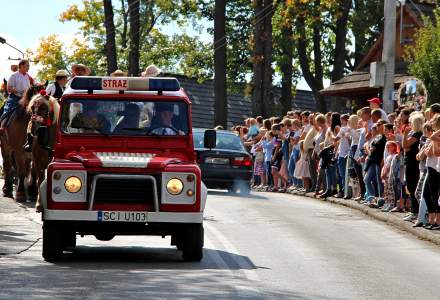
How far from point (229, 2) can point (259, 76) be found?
947 inches

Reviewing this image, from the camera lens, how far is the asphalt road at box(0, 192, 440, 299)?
42.0ft

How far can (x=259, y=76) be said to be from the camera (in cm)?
5066

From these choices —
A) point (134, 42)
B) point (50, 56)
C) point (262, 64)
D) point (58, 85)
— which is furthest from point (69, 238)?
point (50, 56)

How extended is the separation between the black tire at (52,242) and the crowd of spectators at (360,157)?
23.3 feet

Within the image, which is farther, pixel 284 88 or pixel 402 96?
pixel 284 88

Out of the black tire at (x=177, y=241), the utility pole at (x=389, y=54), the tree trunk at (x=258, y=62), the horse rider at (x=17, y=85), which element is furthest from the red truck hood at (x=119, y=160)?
the tree trunk at (x=258, y=62)

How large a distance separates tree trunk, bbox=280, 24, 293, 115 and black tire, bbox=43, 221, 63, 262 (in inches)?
1888

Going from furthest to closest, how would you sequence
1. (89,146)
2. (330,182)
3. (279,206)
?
1. (330,182)
2. (279,206)
3. (89,146)

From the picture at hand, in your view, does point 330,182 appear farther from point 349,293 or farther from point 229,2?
point 229,2

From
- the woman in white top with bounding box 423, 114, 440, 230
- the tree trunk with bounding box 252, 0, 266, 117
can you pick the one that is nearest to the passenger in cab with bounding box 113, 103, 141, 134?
the woman in white top with bounding box 423, 114, 440, 230

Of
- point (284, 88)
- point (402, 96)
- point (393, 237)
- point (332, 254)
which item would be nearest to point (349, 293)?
point (332, 254)

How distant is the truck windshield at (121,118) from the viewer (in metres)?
16.7

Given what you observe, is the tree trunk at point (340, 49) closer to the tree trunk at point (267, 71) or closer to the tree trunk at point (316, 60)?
the tree trunk at point (316, 60)

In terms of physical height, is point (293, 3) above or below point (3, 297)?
above
